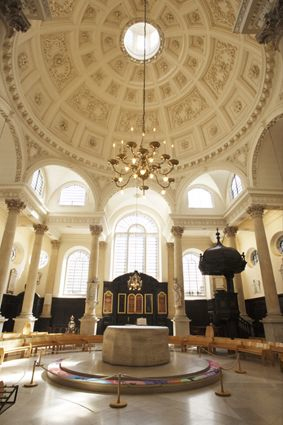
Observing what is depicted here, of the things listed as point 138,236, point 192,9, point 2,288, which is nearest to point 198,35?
point 192,9

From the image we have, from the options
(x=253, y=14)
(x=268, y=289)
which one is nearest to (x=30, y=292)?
(x=268, y=289)

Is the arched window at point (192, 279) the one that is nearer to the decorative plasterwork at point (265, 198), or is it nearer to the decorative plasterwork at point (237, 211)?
the decorative plasterwork at point (237, 211)

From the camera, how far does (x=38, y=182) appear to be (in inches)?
672

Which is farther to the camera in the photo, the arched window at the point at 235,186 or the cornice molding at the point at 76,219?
the cornice molding at the point at 76,219

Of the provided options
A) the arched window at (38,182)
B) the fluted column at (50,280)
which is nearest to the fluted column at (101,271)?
the fluted column at (50,280)

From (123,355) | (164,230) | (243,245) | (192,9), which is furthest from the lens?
(164,230)

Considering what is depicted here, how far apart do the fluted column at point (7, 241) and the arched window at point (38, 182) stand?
10.0 feet

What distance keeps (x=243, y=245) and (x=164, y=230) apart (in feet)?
21.5

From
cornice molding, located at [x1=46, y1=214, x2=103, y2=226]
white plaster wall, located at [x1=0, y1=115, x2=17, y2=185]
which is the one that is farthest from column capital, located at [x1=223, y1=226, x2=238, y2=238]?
white plaster wall, located at [x1=0, y1=115, x2=17, y2=185]

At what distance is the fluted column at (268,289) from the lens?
11094 millimetres

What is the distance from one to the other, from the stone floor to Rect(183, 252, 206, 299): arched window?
14.7 m

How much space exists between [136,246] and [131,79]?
13.2m

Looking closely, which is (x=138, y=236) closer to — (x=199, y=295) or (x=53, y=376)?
(x=199, y=295)

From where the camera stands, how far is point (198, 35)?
46.1 ft
